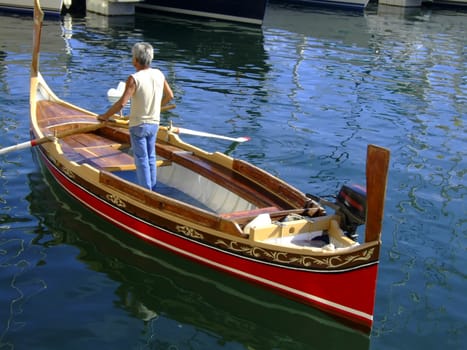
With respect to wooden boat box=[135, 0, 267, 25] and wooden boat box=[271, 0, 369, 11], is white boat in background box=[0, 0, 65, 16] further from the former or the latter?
wooden boat box=[271, 0, 369, 11]

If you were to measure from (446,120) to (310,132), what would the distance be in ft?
12.7

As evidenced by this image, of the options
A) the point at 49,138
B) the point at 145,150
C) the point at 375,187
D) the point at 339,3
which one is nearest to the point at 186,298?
the point at 145,150

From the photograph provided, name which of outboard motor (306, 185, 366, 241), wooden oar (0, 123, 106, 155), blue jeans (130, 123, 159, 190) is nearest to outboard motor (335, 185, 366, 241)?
outboard motor (306, 185, 366, 241)

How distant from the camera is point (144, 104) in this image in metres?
7.78

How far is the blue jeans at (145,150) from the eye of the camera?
7980mm

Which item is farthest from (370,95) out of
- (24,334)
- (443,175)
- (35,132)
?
(24,334)

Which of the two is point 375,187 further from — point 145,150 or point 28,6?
point 28,6

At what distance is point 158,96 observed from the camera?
789 centimetres

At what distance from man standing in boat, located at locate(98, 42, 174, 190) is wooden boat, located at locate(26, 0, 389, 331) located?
36 centimetres

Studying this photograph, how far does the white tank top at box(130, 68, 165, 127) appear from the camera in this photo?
7.65m

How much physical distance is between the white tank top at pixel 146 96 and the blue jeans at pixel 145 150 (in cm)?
9

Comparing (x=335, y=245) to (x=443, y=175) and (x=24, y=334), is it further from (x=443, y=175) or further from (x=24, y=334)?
(x=443, y=175)

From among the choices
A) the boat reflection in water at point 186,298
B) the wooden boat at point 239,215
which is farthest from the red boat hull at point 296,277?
the boat reflection in water at point 186,298

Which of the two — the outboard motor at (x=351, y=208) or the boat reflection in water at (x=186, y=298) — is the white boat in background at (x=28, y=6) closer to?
the boat reflection in water at (x=186, y=298)
